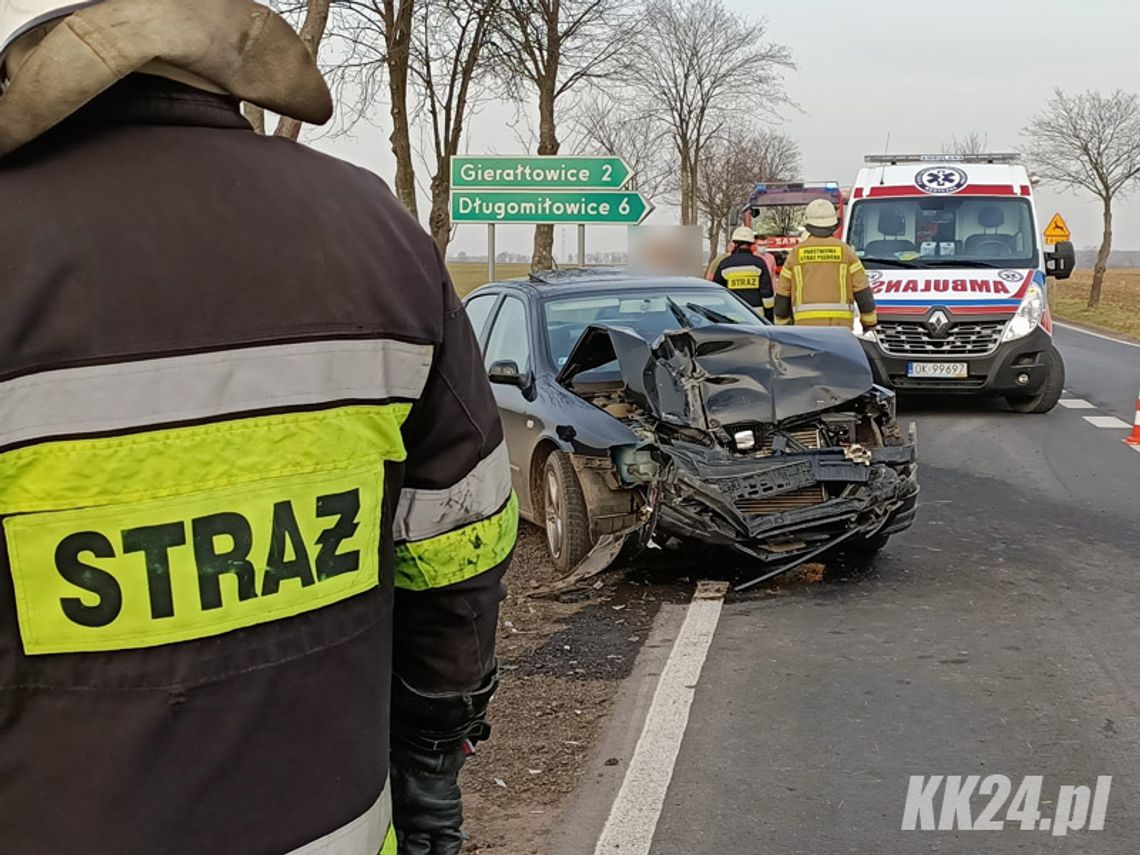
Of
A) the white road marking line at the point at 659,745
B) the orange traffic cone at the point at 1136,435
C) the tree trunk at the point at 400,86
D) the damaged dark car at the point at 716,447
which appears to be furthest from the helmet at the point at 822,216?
Result: the tree trunk at the point at 400,86

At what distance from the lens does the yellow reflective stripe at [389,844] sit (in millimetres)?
1753

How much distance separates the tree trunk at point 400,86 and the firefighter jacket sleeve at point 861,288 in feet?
27.6

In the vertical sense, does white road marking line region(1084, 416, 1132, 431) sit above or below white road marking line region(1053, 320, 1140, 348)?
above

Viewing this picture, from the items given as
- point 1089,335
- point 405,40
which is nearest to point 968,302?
point 405,40

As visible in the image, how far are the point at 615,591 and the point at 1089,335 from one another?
22299 millimetres

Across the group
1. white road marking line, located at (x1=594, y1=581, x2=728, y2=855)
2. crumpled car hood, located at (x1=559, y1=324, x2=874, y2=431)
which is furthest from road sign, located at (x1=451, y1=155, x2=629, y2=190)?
white road marking line, located at (x1=594, y1=581, x2=728, y2=855)

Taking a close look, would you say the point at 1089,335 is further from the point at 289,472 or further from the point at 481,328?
the point at 289,472

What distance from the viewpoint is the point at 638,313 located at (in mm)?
Result: 7887

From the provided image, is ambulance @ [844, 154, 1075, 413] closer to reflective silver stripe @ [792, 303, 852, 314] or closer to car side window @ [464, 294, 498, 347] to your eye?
reflective silver stripe @ [792, 303, 852, 314]

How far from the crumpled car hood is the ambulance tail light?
627cm

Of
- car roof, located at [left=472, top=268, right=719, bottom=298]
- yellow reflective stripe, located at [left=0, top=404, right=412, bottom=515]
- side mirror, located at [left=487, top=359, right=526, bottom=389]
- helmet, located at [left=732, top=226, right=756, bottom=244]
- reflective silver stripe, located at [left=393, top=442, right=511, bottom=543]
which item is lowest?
side mirror, located at [left=487, top=359, right=526, bottom=389]

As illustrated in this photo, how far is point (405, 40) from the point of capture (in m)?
18.3

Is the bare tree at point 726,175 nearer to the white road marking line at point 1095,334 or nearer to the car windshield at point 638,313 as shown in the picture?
the white road marking line at point 1095,334

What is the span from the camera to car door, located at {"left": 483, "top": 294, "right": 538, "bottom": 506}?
741cm
